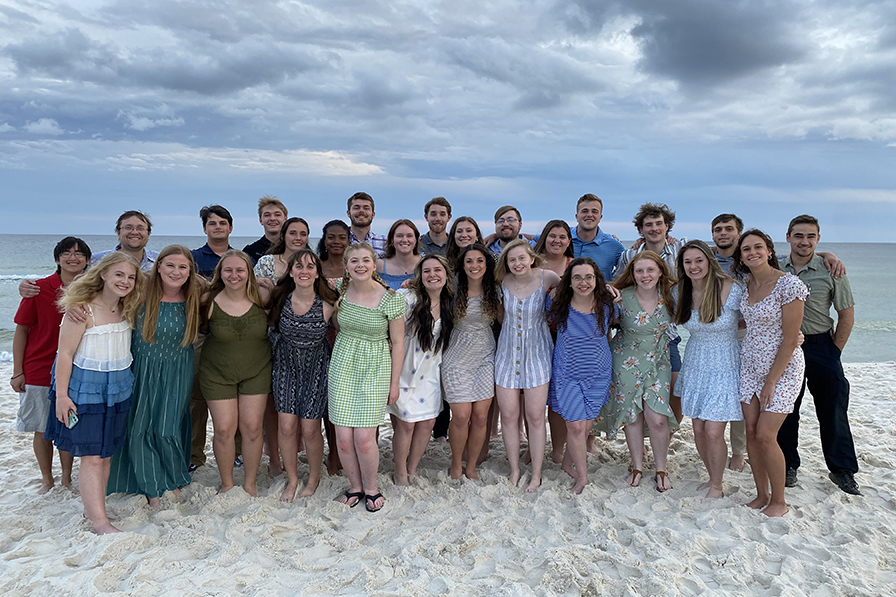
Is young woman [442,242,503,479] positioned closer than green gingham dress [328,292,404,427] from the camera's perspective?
No

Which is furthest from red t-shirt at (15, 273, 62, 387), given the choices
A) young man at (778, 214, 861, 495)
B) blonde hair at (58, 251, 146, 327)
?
young man at (778, 214, 861, 495)

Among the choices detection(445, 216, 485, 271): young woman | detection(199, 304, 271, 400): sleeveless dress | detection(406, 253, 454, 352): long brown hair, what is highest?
detection(445, 216, 485, 271): young woman

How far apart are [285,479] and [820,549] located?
3.95m

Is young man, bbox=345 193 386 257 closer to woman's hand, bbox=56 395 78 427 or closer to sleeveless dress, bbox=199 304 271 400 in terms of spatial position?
sleeveless dress, bbox=199 304 271 400

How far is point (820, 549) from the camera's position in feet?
11.9

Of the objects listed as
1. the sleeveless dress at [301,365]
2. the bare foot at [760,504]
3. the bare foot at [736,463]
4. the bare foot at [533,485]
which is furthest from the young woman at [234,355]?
the bare foot at [736,463]

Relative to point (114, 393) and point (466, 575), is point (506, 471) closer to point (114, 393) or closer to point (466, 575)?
point (466, 575)

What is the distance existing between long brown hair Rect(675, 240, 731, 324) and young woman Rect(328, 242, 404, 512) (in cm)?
222

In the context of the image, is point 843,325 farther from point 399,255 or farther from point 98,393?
point 98,393

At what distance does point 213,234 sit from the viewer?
527cm

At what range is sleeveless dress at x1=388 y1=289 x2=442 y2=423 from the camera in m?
4.50

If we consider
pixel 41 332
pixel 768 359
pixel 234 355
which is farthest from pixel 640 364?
pixel 41 332

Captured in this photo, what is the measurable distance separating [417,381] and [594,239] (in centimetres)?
241

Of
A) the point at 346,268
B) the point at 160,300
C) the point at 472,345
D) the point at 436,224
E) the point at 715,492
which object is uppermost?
the point at 436,224
